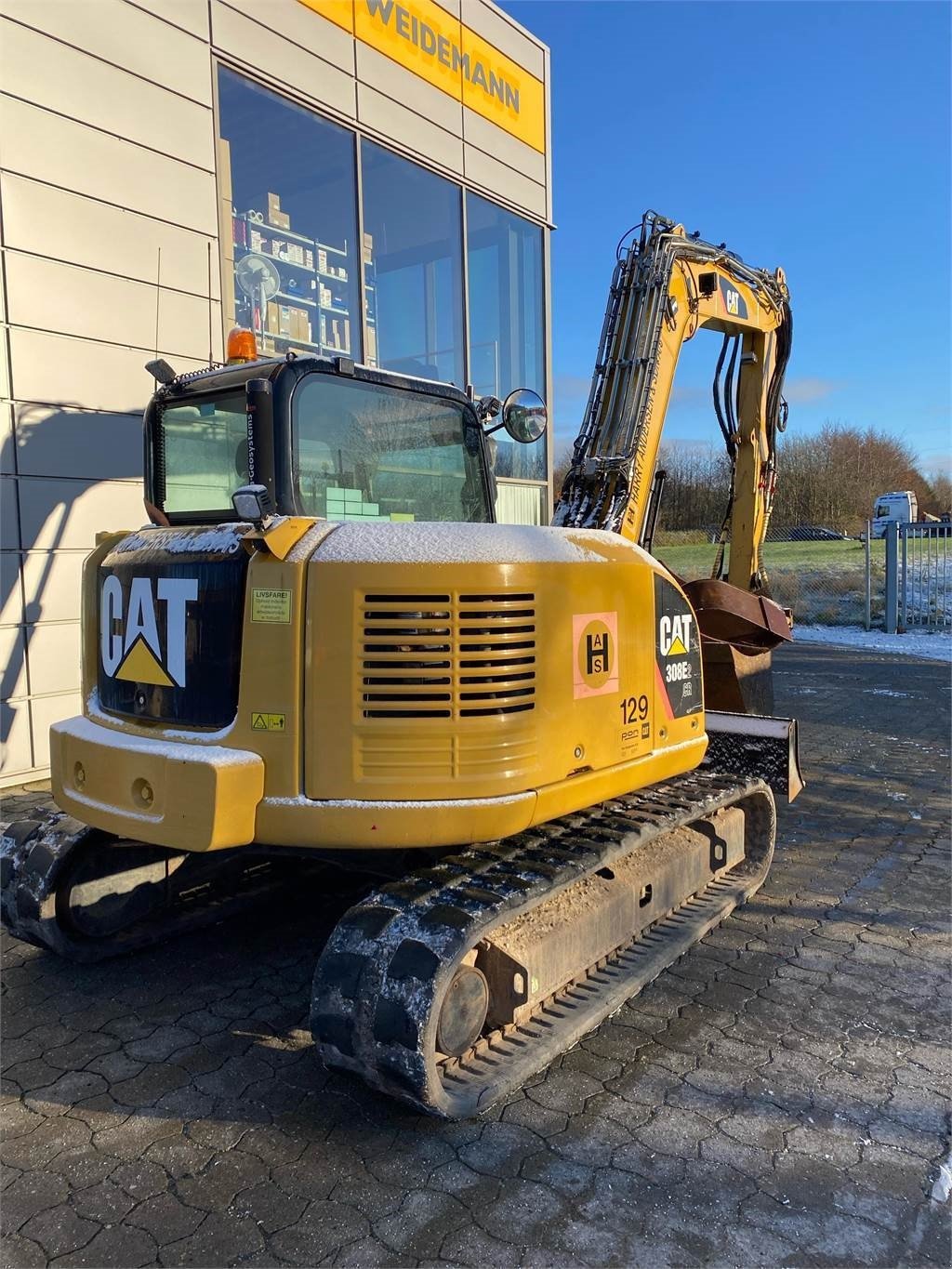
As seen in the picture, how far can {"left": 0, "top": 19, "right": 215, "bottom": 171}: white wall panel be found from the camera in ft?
21.7

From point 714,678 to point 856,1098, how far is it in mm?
3256

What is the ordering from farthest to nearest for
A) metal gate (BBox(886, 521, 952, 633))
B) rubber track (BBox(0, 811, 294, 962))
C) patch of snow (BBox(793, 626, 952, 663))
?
metal gate (BBox(886, 521, 952, 633)), patch of snow (BBox(793, 626, 952, 663)), rubber track (BBox(0, 811, 294, 962))

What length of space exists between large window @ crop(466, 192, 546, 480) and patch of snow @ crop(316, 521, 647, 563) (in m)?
7.58

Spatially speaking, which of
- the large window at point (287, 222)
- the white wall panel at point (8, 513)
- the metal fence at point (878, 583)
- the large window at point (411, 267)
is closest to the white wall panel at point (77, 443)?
the white wall panel at point (8, 513)

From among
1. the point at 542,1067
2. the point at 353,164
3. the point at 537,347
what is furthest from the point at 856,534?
the point at 542,1067

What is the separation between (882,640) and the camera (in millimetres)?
15914

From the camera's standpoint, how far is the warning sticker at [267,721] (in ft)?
10.5

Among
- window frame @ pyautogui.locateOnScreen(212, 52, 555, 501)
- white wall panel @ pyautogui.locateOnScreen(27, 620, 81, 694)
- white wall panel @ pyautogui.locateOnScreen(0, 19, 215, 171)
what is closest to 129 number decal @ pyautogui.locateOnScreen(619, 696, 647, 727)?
white wall panel @ pyautogui.locateOnScreen(27, 620, 81, 694)

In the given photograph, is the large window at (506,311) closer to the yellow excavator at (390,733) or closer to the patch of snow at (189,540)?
the yellow excavator at (390,733)

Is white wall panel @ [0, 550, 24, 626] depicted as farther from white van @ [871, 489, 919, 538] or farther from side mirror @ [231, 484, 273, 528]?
white van @ [871, 489, 919, 538]

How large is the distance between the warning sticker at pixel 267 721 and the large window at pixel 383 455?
34.1 inches

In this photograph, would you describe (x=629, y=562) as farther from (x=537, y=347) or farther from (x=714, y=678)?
(x=537, y=347)

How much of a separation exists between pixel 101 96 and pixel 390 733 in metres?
6.57

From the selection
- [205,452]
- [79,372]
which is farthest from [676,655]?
[79,372]
